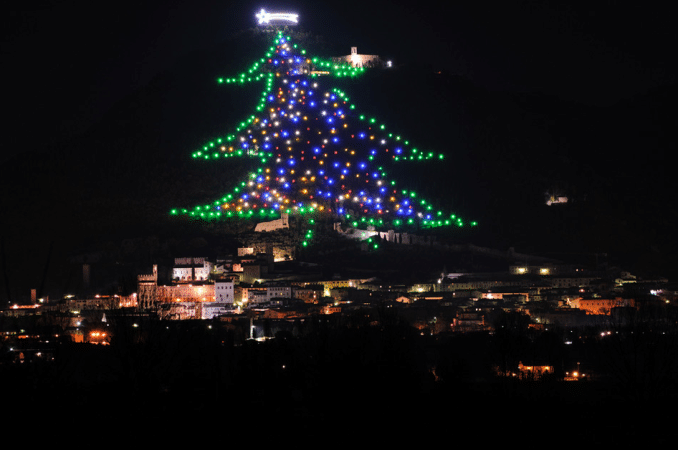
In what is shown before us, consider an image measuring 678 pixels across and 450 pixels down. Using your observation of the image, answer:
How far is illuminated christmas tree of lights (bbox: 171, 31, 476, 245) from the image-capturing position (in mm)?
83188

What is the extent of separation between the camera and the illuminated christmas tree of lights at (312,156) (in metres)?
83.2

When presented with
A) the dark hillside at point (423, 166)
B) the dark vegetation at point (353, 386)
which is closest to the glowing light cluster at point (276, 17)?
the dark hillside at point (423, 166)

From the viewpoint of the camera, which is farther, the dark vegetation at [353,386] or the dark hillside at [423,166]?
the dark hillside at [423,166]

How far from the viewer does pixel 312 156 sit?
3593 inches

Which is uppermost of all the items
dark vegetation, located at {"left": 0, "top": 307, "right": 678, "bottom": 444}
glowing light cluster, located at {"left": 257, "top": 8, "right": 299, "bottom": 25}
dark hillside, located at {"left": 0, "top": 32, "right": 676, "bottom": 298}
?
glowing light cluster, located at {"left": 257, "top": 8, "right": 299, "bottom": 25}

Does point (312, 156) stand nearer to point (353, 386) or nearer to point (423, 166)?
point (423, 166)

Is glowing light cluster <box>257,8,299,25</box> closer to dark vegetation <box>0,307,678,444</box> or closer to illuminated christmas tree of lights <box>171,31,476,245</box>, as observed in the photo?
illuminated christmas tree of lights <box>171,31,476,245</box>

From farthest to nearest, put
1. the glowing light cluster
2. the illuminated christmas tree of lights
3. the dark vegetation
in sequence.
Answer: the glowing light cluster, the illuminated christmas tree of lights, the dark vegetation

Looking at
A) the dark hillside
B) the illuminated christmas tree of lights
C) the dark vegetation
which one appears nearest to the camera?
the dark vegetation

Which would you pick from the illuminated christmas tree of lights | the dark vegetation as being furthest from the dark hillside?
the dark vegetation

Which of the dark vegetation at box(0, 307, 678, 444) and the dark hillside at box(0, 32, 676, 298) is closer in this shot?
the dark vegetation at box(0, 307, 678, 444)

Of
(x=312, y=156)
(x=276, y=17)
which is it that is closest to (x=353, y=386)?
(x=312, y=156)

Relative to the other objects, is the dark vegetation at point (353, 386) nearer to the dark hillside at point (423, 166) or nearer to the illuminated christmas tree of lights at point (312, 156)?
the dark hillside at point (423, 166)

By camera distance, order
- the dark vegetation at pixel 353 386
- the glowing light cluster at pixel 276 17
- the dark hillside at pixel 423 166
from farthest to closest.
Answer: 1. the glowing light cluster at pixel 276 17
2. the dark hillside at pixel 423 166
3. the dark vegetation at pixel 353 386
